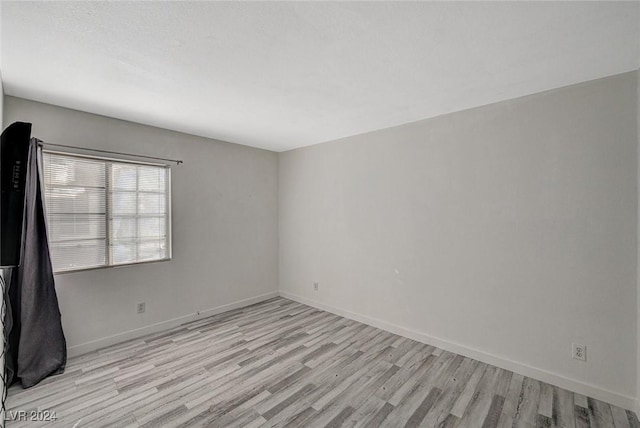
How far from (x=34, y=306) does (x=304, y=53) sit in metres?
3.06

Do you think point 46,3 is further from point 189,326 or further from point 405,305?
point 405,305

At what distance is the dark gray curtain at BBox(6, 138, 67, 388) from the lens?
2.26 meters

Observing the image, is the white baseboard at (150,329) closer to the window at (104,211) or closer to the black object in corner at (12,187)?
the window at (104,211)

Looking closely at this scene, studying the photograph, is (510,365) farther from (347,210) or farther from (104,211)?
(104,211)

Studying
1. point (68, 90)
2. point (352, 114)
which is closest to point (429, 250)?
point (352, 114)

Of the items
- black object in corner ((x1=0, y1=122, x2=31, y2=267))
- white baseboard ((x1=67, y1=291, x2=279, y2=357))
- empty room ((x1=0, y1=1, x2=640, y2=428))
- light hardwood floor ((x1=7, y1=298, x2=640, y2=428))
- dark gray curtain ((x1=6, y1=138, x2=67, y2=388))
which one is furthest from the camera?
white baseboard ((x1=67, y1=291, x2=279, y2=357))

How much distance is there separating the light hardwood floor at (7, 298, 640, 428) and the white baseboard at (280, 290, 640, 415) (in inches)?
2.1

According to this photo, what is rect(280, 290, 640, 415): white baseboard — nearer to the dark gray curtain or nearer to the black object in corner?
the dark gray curtain

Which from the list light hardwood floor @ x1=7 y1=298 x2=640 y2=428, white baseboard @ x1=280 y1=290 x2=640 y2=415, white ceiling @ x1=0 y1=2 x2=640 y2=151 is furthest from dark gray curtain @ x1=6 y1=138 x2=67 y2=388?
white baseboard @ x1=280 y1=290 x2=640 y2=415

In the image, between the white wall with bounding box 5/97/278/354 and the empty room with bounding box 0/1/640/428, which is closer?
the empty room with bounding box 0/1/640/428

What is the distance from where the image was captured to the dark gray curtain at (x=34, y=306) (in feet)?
7.41

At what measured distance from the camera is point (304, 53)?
1.75m

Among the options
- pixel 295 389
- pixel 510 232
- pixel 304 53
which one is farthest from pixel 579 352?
pixel 304 53

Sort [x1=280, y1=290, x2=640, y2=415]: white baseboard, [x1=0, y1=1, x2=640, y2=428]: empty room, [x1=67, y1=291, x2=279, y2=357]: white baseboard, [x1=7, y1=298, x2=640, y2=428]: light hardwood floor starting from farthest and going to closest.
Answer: [x1=67, y1=291, x2=279, y2=357]: white baseboard, [x1=280, y1=290, x2=640, y2=415]: white baseboard, [x1=7, y1=298, x2=640, y2=428]: light hardwood floor, [x1=0, y1=1, x2=640, y2=428]: empty room
